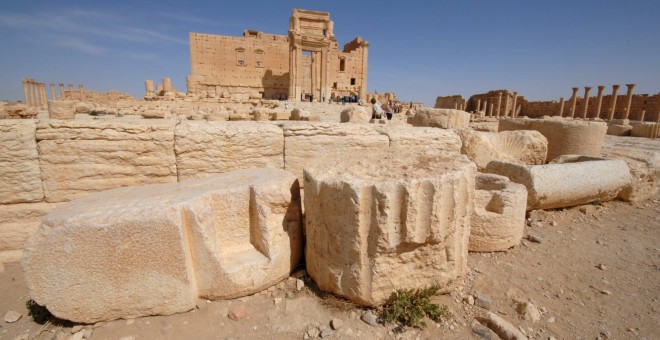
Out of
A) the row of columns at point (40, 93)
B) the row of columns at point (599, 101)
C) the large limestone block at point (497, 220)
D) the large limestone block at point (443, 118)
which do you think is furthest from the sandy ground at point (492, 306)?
the row of columns at point (40, 93)

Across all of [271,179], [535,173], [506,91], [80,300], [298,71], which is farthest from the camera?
[506,91]

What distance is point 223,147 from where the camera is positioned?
2.94 meters

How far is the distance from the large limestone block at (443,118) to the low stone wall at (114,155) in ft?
12.4

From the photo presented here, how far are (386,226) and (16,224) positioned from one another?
3.29 meters

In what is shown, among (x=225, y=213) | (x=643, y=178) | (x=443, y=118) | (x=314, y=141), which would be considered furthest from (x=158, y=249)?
(x=643, y=178)

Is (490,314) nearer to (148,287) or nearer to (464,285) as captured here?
(464,285)

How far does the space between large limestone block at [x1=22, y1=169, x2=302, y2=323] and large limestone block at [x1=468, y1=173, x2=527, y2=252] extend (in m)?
1.86

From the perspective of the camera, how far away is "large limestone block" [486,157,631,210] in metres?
3.68

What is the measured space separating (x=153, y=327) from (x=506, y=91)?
98.5ft

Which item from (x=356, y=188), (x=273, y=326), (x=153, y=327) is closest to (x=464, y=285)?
(x=356, y=188)

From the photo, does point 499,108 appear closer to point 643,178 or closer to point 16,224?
point 643,178

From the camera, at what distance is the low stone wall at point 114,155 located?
262 cm

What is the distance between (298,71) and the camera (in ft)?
77.6

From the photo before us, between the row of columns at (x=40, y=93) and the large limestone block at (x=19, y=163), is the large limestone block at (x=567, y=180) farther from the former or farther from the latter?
the row of columns at (x=40, y=93)
